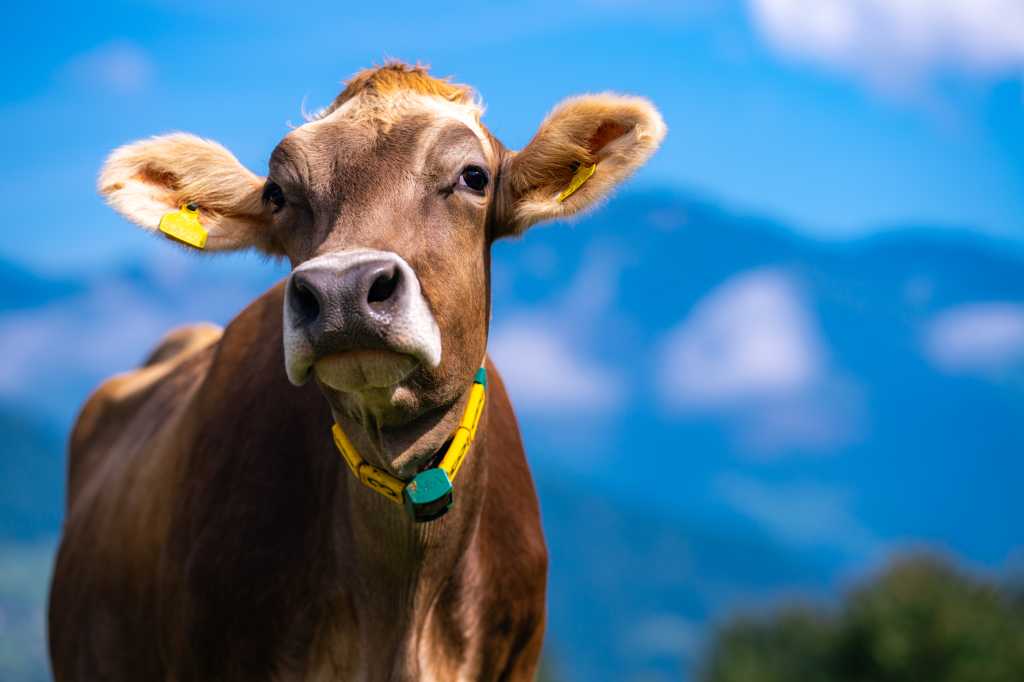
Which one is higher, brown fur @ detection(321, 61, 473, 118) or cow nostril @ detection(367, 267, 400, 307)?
brown fur @ detection(321, 61, 473, 118)

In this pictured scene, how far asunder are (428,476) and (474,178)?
4.15ft

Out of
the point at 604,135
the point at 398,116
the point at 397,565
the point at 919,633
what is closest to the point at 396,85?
the point at 398,116

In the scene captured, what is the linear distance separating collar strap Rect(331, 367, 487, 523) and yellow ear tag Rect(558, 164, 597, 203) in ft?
3.00

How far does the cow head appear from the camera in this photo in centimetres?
486

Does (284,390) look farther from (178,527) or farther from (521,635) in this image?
(521,635)

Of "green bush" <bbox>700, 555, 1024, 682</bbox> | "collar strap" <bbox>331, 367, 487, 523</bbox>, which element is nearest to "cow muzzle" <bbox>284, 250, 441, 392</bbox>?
"collar strap" <bbox>331, 367, 487, 523</bbox>

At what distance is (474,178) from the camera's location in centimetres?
560

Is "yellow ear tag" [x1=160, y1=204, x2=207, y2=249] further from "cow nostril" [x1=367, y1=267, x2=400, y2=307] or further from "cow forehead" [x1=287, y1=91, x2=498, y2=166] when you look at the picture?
"cow nostril" [x1=367, y1=267, x2=400, y2=307]

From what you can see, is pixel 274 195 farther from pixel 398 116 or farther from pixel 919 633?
pixel 919 633

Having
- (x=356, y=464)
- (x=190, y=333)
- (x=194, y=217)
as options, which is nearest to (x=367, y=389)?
(x=356, y=464)

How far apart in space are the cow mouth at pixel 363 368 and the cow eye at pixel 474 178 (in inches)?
36.0

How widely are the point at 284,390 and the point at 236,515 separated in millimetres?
645

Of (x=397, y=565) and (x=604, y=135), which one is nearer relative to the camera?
(x=397, y=565)

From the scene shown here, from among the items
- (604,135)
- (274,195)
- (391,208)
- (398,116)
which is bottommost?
(391,208)
